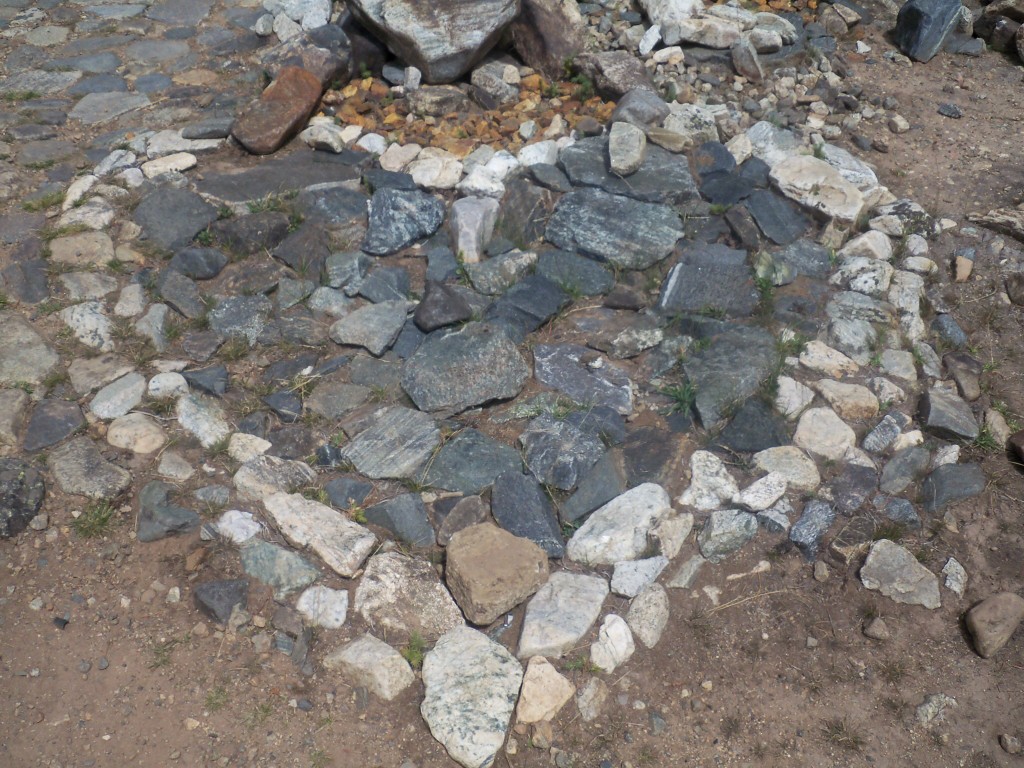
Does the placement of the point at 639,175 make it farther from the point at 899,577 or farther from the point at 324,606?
the point at 324,606

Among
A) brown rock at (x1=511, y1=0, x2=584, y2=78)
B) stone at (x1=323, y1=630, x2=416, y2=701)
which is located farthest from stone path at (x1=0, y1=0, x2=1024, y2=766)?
brown rock at (x1=511, y1=0, x2=584, y2=78)

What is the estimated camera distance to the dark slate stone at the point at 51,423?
358 cm

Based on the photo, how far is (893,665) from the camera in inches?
121

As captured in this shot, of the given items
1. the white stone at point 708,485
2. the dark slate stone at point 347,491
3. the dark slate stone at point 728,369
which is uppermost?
the dark slate stone at point 728,369

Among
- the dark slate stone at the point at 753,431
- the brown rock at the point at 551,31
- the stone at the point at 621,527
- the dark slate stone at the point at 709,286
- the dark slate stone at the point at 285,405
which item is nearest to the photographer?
the stone at the point at 621,527

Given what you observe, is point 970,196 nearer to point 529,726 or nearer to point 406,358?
point 406,358

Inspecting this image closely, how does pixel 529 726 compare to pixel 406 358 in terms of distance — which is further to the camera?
pixel 406 358

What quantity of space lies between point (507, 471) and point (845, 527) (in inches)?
53.6

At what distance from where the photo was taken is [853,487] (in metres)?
3.58

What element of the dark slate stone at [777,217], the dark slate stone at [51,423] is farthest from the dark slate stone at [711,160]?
the dark slate stone at [51,423]

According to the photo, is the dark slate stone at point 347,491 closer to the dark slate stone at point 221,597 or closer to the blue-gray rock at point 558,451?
the dark slate stone at point 221,597

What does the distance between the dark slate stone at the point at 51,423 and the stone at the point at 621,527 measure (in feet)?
6.98

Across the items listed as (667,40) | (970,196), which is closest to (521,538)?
(970,196)

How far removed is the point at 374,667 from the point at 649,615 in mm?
1000
